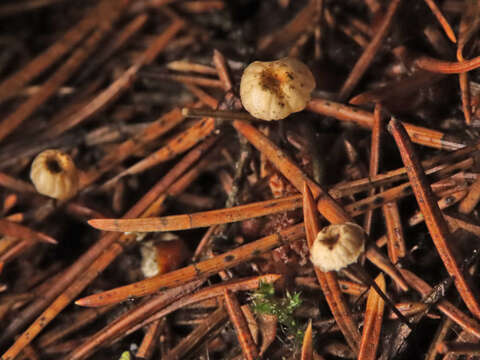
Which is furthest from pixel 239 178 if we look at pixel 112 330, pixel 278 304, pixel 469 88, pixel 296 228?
pixel 469 88

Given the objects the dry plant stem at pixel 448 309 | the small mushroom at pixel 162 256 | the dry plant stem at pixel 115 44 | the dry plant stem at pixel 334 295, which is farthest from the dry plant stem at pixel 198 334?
the dry plant stem at pixel 115 44

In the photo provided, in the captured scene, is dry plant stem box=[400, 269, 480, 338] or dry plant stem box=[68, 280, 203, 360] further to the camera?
dry plant stem box=[68, 280, 203, 360]

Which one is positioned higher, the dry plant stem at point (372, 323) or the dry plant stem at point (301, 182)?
the dry plant stem at point (301, 182)

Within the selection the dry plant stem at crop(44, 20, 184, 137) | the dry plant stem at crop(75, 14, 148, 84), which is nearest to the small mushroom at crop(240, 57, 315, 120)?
the dry plant stem at crop(44, 20, 184, 137)

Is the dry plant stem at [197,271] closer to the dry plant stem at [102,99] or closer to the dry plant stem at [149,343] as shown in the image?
the dry plant stem at [149,343]

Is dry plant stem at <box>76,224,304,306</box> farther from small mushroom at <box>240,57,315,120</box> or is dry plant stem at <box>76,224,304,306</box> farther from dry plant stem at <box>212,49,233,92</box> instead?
dry plant stem at <box>212,49,233,92</box>

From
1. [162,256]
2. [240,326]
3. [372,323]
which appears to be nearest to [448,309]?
[372,323]
